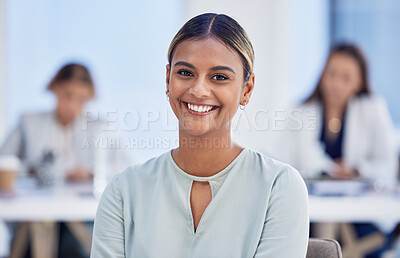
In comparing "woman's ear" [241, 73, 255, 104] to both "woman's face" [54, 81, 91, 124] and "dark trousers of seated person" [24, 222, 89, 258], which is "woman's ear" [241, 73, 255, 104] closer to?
"dark trousers of seated person" [24, 222, 89, 258]

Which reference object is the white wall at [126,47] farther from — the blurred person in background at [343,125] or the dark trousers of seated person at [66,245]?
the dark trousers of seated person at [66,245]

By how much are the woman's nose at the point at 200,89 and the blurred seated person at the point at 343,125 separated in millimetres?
2038

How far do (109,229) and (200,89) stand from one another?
1.19ft

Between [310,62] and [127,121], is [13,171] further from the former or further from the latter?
[310,62]

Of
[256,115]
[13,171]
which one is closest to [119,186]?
[13,171]

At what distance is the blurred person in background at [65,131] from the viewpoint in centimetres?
311

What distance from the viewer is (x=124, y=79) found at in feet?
14.4

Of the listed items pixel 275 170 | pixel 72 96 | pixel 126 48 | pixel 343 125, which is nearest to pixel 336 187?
pixel 343 125

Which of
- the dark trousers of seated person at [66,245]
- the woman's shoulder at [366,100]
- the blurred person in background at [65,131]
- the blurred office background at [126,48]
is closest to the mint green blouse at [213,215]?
the dark trousers of seated person at [66,245]

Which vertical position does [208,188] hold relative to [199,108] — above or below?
below

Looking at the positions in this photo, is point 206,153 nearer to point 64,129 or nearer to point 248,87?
point 248,87

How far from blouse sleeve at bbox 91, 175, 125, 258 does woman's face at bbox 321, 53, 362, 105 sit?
2136 mm

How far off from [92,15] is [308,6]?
1779mm

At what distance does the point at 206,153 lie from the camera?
1211 millimetres
